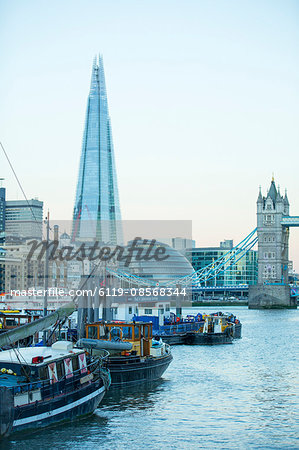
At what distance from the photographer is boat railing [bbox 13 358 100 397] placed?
23.2 metres

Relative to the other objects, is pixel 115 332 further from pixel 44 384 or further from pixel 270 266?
pixel 270 266

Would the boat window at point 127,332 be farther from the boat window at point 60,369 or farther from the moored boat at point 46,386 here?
the boat window at point 60,369

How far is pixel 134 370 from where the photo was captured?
109 feet

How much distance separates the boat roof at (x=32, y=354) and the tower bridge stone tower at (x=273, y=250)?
137255 mm

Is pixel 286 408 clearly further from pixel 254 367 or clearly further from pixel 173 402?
pixel 254 367

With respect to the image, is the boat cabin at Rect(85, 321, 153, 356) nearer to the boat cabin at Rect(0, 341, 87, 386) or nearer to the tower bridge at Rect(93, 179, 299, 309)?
the boat cabin at Rect(0, 341, 87, 386)

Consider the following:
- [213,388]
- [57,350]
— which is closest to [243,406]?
[213,388]

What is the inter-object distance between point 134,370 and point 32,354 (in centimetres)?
872

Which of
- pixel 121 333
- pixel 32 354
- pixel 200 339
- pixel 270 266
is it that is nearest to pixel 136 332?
pixel 121 333

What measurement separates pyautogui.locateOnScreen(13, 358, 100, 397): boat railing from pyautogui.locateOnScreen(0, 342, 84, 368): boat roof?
0.74 meters

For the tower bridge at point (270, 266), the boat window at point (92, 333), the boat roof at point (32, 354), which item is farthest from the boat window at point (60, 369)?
the tower bridge at point (270, 266)

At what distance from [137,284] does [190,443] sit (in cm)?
14118

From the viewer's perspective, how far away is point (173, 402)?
31312 millimetres

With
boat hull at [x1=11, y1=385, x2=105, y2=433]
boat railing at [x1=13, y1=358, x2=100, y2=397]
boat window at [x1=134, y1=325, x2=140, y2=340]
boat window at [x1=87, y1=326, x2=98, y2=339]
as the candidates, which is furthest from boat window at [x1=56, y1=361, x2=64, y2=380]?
boat window at [x1=134, y1=325, x2=140, y2=340]
